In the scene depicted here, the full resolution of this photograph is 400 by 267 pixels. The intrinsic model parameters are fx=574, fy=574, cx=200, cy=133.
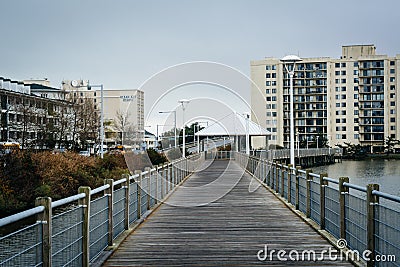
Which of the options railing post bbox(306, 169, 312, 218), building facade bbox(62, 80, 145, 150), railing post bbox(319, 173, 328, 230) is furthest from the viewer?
building facade bbox(62, 80, 145, 150)

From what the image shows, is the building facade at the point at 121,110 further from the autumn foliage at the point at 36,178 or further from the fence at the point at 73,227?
the fence at the point at 73,227

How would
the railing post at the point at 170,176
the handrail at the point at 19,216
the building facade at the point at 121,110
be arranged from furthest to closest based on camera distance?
the building facade at the point at 121,110 → the railing post at the point at 170,176 → the handrail at the point at 19,216

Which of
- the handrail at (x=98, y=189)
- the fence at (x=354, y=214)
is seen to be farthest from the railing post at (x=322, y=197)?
the handrail at (x=98, y=189)

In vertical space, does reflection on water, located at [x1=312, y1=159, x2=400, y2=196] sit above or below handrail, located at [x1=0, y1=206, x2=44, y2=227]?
below

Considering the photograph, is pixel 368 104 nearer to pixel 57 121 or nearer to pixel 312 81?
pixel 312 81

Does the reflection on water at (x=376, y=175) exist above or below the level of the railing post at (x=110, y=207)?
below

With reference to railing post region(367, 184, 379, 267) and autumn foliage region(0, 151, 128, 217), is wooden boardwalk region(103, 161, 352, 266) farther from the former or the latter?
autumn foliage region(0, 151, 128, 217)

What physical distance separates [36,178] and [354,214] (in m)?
13.5

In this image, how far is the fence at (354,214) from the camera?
6.56 m

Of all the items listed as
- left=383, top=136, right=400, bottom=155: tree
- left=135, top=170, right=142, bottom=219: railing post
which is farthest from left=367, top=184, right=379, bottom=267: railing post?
left=383, top=136, right=400, bottom=155: tree

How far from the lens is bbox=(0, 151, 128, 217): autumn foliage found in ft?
54.0

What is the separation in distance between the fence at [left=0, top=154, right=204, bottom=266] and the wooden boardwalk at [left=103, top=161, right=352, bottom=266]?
39 centimetres

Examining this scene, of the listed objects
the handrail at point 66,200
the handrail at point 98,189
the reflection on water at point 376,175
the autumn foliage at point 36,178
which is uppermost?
the handrail at point 66,200

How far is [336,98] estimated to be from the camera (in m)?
99.8
